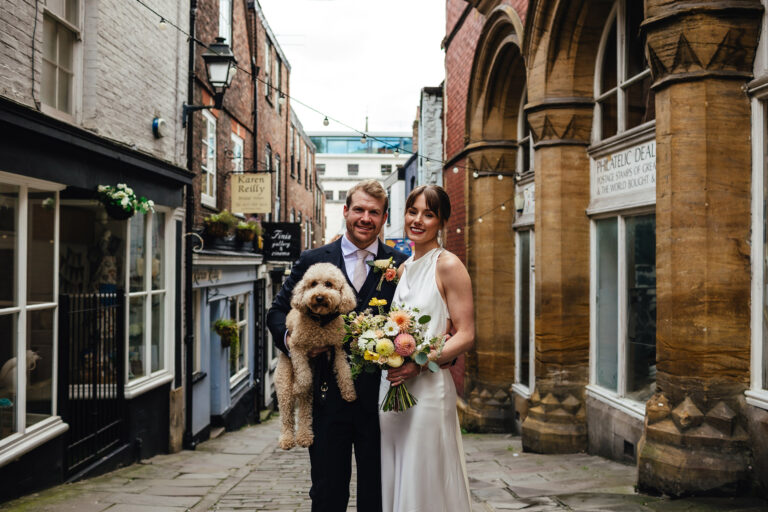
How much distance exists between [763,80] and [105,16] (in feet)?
22.1

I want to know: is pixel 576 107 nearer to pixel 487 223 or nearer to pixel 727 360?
pixel 487 223

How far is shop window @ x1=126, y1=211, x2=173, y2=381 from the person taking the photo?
8.51m

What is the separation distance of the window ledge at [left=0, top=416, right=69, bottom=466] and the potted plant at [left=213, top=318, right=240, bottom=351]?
230 inches

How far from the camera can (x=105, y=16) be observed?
7.40 m

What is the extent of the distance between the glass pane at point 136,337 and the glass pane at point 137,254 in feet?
0.70

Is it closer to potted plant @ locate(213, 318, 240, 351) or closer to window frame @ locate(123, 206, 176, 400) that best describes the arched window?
window frame @ locate(123, 206, 176, 400)

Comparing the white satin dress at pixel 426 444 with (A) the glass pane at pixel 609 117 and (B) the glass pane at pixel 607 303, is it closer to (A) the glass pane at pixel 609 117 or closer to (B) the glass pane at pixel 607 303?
(B) the glass pane at pixel 607 303

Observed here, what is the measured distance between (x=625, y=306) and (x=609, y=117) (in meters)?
2.30

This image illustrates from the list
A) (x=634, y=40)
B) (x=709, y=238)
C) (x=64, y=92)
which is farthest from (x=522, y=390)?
(x=64, y=92)

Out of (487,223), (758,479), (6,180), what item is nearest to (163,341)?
(6,180)

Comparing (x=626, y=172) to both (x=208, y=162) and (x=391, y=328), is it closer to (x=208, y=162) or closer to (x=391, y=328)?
(x=391, y=328)

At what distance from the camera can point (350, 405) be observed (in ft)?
11.2

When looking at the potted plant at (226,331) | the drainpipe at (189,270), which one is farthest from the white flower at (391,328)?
the potted plant at (226,331)

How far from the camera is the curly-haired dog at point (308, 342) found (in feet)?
Result: 10.9
